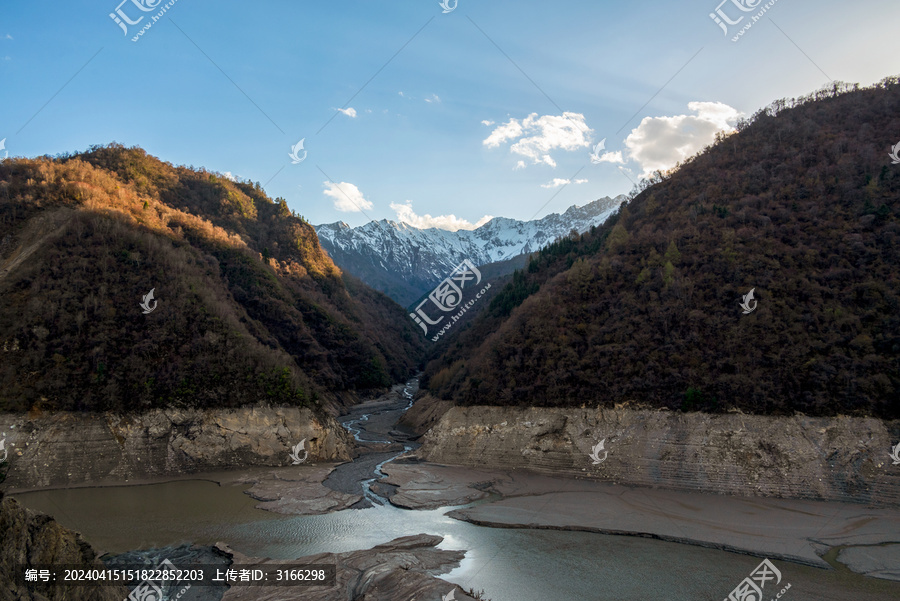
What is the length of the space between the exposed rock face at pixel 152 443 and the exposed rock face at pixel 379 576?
16.8 meters

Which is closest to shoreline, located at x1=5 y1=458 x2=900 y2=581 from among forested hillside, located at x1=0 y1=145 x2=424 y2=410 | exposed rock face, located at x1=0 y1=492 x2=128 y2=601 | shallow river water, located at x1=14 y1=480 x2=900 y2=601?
shallow river water, located at x1=14 y1=480 x2=900 y2=601

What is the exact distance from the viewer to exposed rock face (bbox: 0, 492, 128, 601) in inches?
428

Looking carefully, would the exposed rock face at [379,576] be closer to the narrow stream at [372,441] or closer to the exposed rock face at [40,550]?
the exposed rock face at [40,550]

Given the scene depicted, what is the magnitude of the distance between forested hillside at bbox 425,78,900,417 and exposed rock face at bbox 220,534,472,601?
18969 mm

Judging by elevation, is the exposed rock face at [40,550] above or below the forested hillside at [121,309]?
below

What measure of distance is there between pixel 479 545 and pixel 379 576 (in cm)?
740

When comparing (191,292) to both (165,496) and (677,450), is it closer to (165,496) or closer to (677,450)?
(165,496)

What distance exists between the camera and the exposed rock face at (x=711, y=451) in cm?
2762

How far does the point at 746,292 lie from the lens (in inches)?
1396

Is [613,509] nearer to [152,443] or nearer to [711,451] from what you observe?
[711,451]

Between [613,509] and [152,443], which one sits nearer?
[613,509]

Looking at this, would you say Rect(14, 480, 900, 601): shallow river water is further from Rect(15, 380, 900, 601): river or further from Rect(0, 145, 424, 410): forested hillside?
Rect(0, 145, 424, 410): forested hillside

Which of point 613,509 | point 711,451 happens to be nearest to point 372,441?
point 613,509

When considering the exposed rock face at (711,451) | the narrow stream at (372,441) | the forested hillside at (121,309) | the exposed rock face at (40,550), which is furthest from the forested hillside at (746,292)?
the exposed rock face at (40,550)
